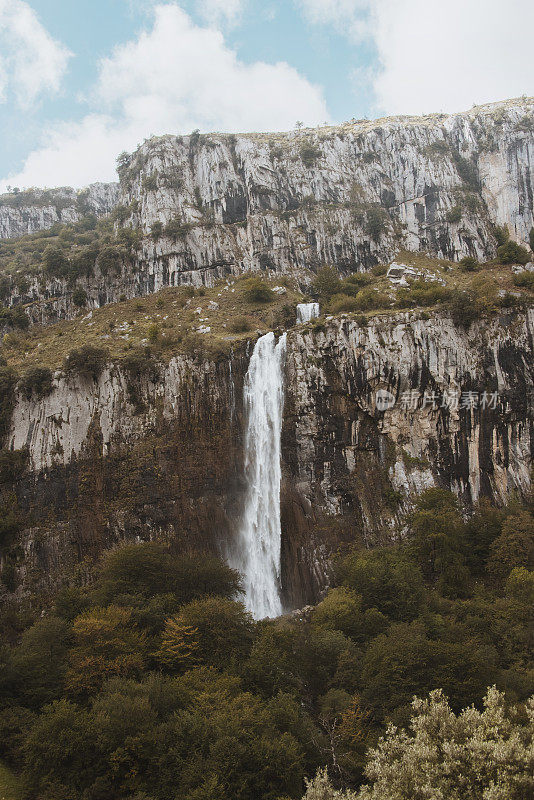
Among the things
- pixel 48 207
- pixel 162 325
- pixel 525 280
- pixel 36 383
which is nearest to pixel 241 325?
pixel 162 325

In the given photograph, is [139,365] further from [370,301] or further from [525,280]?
[525,280]

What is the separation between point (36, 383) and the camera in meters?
40.2

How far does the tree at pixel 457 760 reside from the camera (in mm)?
12711

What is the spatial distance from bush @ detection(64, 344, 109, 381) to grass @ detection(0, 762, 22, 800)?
92.5ft

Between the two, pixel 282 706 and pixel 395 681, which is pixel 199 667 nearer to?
pixel 282 706

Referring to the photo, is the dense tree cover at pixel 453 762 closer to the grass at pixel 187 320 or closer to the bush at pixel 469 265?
the grass at pixel 187 320

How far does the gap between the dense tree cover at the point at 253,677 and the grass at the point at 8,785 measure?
0.40 meters

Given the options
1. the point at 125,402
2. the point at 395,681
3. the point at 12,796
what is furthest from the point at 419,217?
the point at 12,796

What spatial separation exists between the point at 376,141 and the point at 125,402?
5389cm

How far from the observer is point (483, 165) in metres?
65.6

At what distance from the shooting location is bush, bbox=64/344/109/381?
40.5m

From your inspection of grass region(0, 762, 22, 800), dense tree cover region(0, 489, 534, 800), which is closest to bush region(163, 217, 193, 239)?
dense tree cover region(0, 489, 534, 800)

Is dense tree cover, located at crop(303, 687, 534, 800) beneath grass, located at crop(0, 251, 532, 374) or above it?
beneath

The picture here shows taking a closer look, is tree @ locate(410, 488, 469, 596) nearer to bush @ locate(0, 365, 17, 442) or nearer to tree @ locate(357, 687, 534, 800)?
tree @ locate(357, 687, 534, 800)
